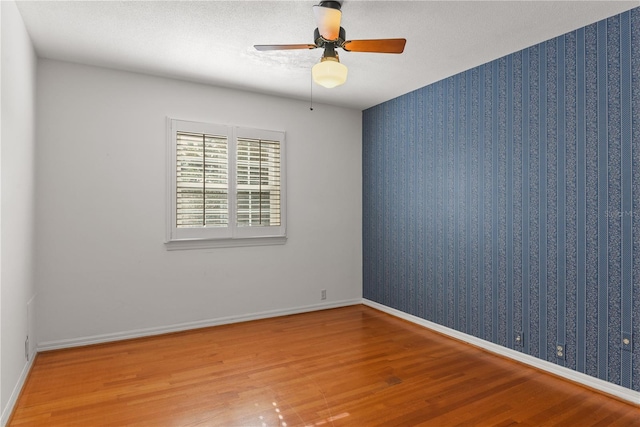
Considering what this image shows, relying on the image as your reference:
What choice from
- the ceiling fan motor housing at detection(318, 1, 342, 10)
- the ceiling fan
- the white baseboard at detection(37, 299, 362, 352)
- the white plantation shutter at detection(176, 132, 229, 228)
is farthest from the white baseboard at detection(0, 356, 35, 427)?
the ceiling fan motor housing at detection(318, 1, 342, 10)

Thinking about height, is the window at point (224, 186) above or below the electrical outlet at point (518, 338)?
above

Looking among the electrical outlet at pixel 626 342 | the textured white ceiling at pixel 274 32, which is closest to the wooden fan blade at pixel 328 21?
the textured white ceiling at pixel 274 32

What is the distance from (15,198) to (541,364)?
4.19 metres

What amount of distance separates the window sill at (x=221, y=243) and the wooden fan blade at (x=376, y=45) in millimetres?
2623

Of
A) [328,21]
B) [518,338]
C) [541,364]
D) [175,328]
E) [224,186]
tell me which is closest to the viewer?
[328,21]

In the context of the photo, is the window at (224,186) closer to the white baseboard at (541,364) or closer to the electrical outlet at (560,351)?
the white baseboard at (541,364)

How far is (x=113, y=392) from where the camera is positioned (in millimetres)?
2750

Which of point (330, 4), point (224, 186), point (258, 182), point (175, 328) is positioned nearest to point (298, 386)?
point (175, 328)

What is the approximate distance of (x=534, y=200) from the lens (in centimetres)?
323

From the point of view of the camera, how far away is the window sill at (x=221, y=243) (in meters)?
4.12

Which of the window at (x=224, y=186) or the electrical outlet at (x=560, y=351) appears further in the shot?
the window at (x=224, y=186)

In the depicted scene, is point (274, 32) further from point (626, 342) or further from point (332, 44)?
point (626, 342)

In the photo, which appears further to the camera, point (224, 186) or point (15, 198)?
point (224, 186)

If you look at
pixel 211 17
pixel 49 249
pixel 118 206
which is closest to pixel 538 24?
pixel 211 17
